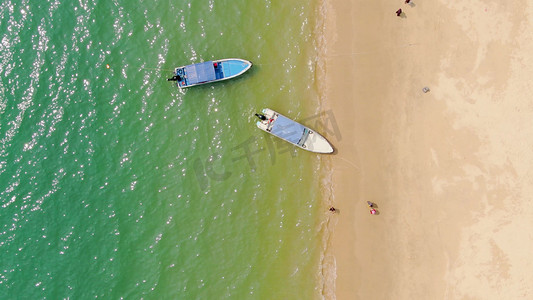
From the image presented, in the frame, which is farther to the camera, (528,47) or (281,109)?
(281,109)

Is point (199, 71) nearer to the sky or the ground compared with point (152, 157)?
nearer to the sky

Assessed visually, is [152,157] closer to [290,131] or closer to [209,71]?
[209,71]

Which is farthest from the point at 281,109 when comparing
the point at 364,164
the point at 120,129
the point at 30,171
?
the point at 30,171

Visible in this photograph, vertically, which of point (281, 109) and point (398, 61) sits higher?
point (398, 61)

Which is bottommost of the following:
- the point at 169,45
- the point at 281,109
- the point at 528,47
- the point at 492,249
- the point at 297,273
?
the point at 297,273

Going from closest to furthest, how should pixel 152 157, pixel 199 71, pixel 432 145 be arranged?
1. pixel 199 71
2. pixel 432 145
3. pixel 152 157

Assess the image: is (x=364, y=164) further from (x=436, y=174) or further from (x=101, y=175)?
(x=101, y=175)

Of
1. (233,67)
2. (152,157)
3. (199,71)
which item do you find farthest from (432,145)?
(152,157)
